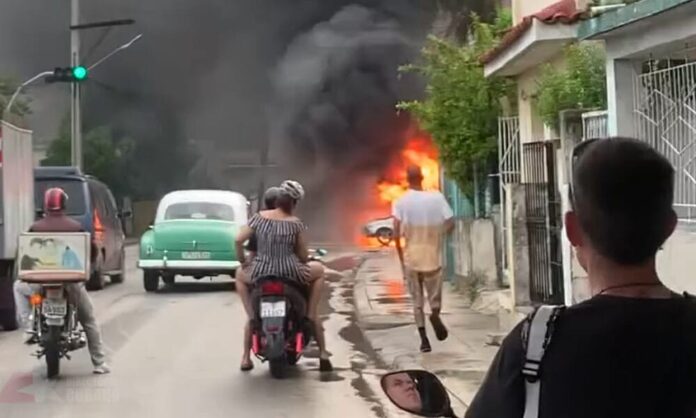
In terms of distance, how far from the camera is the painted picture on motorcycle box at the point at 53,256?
890cm

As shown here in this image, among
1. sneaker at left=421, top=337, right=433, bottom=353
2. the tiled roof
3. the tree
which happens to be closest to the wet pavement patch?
the tiled roof

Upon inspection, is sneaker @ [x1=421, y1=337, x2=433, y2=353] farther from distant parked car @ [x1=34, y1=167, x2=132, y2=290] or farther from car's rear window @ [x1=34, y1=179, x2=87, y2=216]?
car's rear window @ [x1=34, y1=179, x2=87, y2=216]

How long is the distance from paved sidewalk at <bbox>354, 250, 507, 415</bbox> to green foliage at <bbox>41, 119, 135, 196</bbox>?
25644mm

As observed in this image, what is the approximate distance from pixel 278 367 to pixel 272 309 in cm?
57

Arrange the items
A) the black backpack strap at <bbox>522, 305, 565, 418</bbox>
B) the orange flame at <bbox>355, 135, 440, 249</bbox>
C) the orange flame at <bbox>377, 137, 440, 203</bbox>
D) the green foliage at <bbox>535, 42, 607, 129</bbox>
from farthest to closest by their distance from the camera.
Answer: the orange flame at <bbox>355, 135, 440, 249</bbox>
the orange flame at <bbox>377, 137, 440, 203</bbox>
the green foliage at <bbox>535, 42, 607, 129</bbox>
the black backpack strap at <bbox>522, 305, 565, 418</bbox>

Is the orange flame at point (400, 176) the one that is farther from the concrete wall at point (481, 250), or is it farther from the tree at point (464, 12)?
the concrete wall at point (481, 250)

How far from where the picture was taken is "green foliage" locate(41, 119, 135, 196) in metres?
42.6

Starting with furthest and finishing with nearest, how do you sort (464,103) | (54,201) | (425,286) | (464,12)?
(464,12)
(464,103)
(425,286)
(54,201)

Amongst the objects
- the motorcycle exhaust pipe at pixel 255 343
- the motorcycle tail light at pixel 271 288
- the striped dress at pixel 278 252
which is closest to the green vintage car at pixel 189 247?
the motorcycle exhaust pipe at pixel 255 343

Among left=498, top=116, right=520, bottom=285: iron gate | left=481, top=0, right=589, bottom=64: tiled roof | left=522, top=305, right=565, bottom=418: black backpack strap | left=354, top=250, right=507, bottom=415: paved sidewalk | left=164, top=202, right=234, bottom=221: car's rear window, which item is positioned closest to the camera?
left=522, top=305, right=565, bottom=418: black backpack strap

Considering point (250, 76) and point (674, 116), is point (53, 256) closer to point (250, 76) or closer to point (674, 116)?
point (674, 116)

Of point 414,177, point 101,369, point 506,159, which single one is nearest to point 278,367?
point 101,369

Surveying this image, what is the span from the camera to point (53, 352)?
9.03 metres

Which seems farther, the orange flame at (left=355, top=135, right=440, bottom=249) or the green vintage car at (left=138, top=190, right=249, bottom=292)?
the orange flame at (left=355, top=135, right=440, bottom=249)
